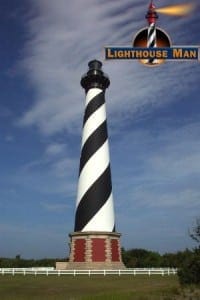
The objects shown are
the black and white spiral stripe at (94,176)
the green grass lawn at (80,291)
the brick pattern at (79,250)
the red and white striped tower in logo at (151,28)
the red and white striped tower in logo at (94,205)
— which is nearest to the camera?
the red and white striped tower in logo at (151,28)

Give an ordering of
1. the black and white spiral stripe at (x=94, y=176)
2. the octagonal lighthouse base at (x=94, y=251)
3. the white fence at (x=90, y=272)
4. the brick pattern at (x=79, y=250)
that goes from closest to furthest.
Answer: the white fence at (x=90, y=272), the octagonal lighthouse base at (x=94, y=251), the brick pattern at (x=79, y=250), the black and white spiral stripe at (x=94, y=176)

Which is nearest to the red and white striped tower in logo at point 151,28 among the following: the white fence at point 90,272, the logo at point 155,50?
the logo at point 155,50

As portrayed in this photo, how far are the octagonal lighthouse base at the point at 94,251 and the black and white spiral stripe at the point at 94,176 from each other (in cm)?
70

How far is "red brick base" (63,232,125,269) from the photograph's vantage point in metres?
38.7

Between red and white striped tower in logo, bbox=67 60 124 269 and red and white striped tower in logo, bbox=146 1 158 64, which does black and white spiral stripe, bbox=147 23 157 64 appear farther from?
red and white striped tower in logo, bbox=67 60 124 269

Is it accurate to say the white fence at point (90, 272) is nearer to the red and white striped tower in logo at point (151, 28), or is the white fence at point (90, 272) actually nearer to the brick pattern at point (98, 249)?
the brick pattern at point (98, 249)

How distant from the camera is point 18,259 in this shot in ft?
179

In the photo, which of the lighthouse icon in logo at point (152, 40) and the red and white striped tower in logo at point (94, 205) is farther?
the red and white striped tower in logo at point (94, 205)

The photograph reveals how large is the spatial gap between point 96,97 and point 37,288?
2187 cm

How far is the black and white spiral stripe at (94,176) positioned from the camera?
39.8 metres

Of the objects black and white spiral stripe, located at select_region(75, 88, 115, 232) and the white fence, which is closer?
the white fence

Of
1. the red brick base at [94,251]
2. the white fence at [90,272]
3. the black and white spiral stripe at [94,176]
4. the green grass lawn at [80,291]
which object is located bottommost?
the green grass lawn at [80,291]

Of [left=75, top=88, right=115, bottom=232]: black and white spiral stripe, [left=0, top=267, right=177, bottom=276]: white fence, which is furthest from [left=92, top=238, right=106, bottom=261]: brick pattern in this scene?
[left=0, top=267, right=177, bottom=276]: white fence

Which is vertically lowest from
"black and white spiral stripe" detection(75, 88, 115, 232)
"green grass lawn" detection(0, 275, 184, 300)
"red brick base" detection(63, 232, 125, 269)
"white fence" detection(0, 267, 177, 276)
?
"green grass lawn" detection(0, 275, 184, 300)
